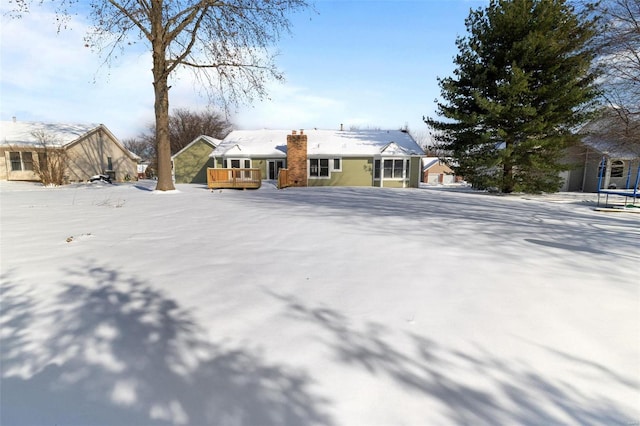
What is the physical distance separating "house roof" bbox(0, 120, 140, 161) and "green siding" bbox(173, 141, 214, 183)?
8225 mm

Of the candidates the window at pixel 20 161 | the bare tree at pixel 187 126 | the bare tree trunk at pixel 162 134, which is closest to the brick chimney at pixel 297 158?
the bare tree trunk at pixel 162 134

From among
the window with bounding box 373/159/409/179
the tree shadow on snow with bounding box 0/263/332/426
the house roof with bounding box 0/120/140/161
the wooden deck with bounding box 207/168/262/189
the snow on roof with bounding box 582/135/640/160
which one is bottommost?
the tree shadow on snow with bounding box 0/263/332/426

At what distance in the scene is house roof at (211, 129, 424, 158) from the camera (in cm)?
2241

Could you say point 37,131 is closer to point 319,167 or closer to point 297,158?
point 297,158

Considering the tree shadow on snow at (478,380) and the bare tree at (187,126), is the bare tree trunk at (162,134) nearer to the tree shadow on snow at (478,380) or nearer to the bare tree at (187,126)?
the tree shadow on snow at (478,380)

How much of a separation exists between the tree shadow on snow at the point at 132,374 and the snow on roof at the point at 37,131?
30.3m

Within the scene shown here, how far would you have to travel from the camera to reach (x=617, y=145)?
17.6 m

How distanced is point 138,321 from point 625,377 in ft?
11.9

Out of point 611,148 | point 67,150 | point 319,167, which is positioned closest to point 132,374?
point 319,167

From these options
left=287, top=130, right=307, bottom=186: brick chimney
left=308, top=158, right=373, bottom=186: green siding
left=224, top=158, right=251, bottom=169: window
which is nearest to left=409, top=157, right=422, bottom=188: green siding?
left=308, top=158, right=373, bottom=186: green siding

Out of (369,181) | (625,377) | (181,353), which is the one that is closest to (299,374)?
(181,353)

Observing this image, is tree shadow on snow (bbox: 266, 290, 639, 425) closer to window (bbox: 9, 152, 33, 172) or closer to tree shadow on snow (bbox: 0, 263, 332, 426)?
tree shadow on snow (bbox: 0, 263, 332, 426)

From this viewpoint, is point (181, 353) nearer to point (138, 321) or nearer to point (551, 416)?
point (138, 321)

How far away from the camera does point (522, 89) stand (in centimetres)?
1405
